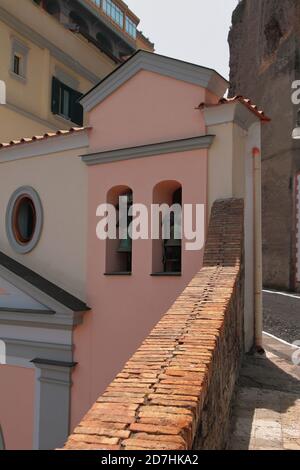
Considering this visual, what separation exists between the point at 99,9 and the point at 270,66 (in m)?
9.54

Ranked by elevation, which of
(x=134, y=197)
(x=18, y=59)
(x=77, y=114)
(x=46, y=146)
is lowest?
(x=134, y=197)

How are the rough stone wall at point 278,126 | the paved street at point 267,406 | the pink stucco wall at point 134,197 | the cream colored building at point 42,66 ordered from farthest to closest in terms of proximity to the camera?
the rough stone wall at point 278,126 → the cream colored building at point 42,66 → the pink stucco wall at point 134,197 → the paved street at point 267,406

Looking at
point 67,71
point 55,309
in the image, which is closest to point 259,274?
point 55,309

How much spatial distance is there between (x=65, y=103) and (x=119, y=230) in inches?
435

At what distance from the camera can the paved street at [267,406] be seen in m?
4.92

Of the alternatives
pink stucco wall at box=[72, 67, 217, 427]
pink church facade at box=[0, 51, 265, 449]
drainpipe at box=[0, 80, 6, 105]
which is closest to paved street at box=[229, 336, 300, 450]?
pink church facade at box=[0, 51, 265, 449]

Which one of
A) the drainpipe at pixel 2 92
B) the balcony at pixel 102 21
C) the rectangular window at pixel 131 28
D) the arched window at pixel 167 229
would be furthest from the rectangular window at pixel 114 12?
the arched window at pixel 167 229

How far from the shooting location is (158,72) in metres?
8.70

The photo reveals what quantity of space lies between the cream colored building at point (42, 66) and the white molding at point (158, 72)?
7.76 meters

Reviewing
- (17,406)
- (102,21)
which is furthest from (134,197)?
(102,21)

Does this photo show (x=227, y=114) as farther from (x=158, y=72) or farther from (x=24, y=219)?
(x=24, y=219)

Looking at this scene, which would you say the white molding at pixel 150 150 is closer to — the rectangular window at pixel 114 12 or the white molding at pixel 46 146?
the white molding at pixel 46 146

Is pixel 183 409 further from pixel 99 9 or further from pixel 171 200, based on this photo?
pixel 99 9

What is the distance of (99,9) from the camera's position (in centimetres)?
2431
